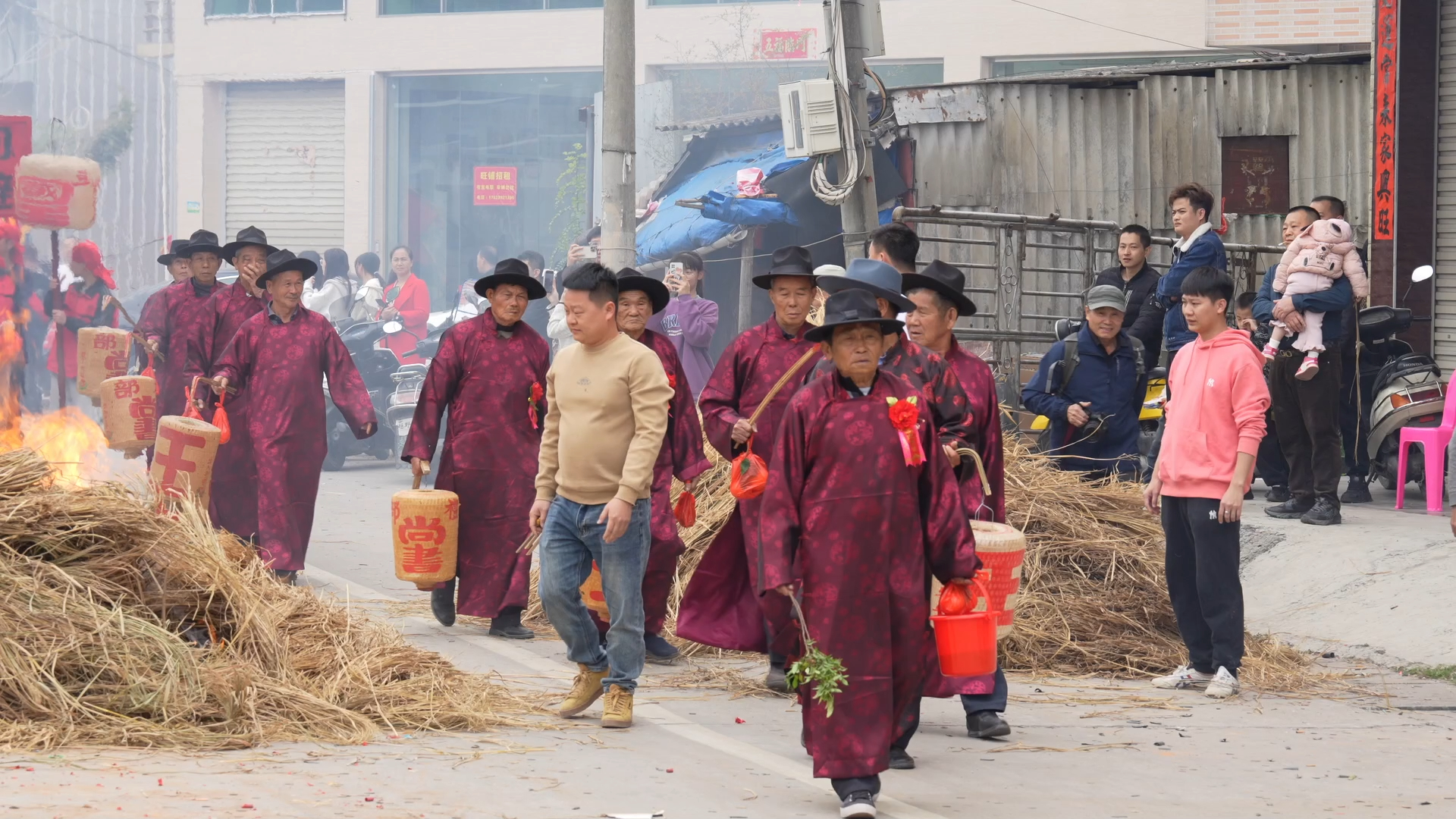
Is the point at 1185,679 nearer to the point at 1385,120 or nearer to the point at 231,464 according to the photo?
the point at 231,464

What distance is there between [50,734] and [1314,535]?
6.80 m

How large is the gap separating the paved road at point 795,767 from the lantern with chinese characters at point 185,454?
2413 millimetres

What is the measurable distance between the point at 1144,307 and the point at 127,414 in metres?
6.12

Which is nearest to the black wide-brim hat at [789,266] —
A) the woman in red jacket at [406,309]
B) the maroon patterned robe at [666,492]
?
the maroon patterned robe at [666,492]

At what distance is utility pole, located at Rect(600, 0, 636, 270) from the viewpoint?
482 inches

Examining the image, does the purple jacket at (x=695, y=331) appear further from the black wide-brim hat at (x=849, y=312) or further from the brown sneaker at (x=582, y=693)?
the black wide-brim hat at (x=849, y=312)

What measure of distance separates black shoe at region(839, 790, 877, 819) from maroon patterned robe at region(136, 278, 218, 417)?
7433 millimetres

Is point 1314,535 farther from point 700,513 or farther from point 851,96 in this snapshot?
point 851,96

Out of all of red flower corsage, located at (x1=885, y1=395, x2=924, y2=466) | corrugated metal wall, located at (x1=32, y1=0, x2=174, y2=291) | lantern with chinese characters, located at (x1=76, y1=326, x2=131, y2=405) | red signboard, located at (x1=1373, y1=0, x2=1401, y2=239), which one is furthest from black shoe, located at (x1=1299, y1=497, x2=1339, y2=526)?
corrugated metal wall, located at (x1=32, y1=0, x2=174, y2=291)

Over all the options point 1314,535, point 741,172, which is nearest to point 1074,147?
point 741,172

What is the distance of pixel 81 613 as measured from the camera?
6.04 meters

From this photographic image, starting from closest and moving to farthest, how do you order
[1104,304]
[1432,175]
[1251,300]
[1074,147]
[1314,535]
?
[1104,304]
[1314,535]
[1251,300]
[1432,175]
[1074,147]

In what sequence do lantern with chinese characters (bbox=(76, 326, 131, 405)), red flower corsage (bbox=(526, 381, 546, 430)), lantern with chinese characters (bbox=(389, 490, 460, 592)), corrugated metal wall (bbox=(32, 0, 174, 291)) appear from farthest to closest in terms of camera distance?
corrugated metal wall (bbox=(32, 0, 174, 291)) → lantern with chinese characters (bbox=(76, 326, 131, 405)) → red flower corsage (bbox=(526, 381, 546, 430)) → lantern with chinese characters (bbox=(389, 490, 460, 592))

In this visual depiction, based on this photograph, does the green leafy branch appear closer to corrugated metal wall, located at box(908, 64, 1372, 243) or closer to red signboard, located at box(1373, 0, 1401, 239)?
red signboard, located at box(1373, 0, 1401, 239)
